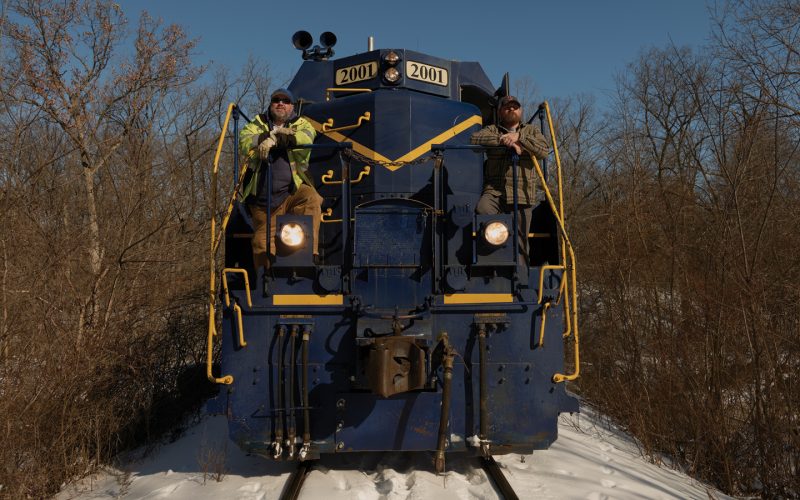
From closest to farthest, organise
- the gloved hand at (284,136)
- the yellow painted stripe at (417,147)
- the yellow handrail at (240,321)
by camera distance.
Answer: the yellow handrail at (240,321) → the gloved hand at (284,136) → the yellow painted stripe at (417,147)

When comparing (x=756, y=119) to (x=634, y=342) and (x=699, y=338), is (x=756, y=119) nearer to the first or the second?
(x=699, y=338)

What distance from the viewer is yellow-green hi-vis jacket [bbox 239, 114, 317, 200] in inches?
198

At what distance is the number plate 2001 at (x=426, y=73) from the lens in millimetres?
6043

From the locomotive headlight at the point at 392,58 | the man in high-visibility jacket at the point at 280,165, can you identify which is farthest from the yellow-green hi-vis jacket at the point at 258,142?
the locomotive headlight at the point at 392,58

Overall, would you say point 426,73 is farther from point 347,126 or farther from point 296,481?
point 296,481

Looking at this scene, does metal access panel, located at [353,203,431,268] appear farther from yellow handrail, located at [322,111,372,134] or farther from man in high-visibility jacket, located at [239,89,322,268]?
yellow handrail, located at [322,111,372,134]

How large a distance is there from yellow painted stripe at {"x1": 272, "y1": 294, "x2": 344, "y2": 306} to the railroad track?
4.76 feet

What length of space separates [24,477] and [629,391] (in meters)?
7.18

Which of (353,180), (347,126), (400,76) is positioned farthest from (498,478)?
(400,76)

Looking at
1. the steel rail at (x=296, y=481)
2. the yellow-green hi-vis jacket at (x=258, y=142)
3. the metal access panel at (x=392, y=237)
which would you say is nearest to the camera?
the steel rail at (x=296, y=481)

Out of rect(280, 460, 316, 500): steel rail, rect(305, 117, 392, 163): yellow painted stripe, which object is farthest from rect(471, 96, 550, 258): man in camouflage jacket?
rect(280, 460, 316, 500): steel rail

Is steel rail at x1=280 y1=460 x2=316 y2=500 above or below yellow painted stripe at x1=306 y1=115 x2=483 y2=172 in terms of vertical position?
below

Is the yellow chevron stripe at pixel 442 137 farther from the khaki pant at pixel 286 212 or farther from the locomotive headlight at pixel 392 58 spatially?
the khaki pant at pixel 286 212

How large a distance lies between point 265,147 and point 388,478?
303 centimetres
